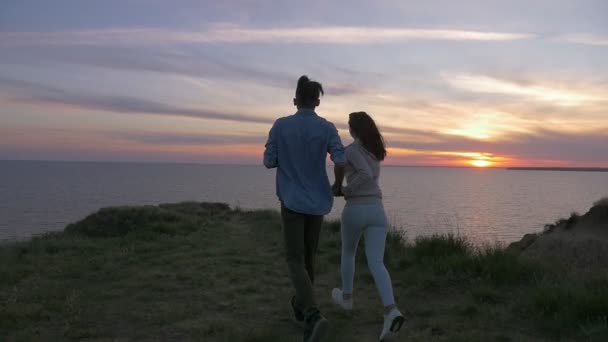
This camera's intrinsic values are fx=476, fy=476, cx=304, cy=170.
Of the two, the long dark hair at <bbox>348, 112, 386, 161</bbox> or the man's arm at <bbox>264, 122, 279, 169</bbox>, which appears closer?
the man's arm at <bbox>264, 122, 279, 169</bbox>

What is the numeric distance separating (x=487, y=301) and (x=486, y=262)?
111 centimetres

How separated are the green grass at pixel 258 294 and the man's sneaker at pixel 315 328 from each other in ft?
1.13

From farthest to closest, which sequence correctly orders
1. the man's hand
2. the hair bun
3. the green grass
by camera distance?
the green grass → the man's hand → the hair bun

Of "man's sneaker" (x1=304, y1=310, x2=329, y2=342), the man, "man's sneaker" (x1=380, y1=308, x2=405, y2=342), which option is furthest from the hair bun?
"man's sneaker" (x1=380, y1=308, x2=405, y2=342)

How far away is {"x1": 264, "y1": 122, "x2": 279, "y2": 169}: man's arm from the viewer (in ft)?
13.5

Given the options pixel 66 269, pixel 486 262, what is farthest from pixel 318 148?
pixel 66 269

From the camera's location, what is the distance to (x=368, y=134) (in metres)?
4.31

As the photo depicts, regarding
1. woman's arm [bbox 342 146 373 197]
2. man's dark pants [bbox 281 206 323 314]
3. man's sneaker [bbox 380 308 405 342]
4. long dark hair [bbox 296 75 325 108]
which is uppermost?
long dark hair [bbox 296 75 325 108]

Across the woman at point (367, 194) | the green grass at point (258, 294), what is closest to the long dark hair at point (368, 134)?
the woman at point (367, 194)

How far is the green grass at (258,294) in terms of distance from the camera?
4445 millimetres

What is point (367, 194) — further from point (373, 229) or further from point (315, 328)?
point (315, 328)

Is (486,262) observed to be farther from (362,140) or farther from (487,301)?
(362,140)

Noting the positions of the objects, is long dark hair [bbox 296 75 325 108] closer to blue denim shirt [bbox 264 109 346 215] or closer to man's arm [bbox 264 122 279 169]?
blue denim shirt [bbox 264 109 346 215]

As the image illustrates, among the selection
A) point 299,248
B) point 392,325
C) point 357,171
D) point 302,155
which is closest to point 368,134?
point 357,171
